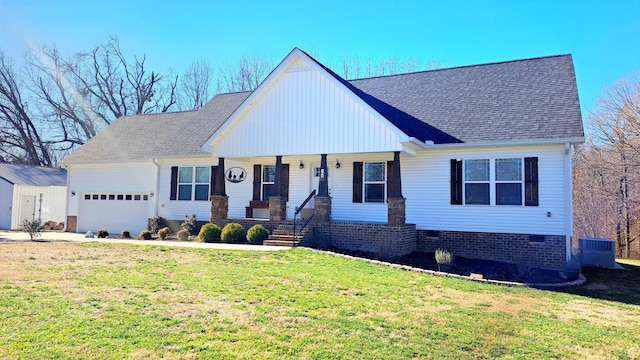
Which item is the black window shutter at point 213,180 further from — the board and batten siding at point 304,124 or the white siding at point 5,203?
the white siding at point 5,203

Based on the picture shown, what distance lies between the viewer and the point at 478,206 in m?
13.9

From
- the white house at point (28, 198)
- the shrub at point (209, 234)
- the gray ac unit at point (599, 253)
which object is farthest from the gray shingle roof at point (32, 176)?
the gray ac unit at point (599, 253)

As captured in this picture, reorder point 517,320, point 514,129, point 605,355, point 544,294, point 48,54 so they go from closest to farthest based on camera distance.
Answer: point 605,355, point 517,320, point 544,294, point 514,129, point 48,54

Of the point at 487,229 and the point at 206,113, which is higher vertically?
the point at 206,113

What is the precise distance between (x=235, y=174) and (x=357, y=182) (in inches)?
205

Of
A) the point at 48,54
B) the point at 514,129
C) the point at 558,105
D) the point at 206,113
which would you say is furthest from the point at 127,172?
the point at 48,54

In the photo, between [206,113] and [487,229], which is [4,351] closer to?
[487,229]

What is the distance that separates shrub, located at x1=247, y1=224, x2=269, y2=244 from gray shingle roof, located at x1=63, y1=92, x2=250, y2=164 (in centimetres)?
474

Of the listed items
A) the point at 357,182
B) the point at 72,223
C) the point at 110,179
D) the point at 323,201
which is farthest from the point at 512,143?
the point at 72,223

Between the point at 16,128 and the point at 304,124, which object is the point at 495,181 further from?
the point at 16,128

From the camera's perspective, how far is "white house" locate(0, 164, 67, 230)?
→ 75.8 ft

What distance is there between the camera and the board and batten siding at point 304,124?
13.9 meters

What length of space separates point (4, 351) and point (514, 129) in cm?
1321

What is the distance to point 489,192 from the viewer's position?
13789 mm
